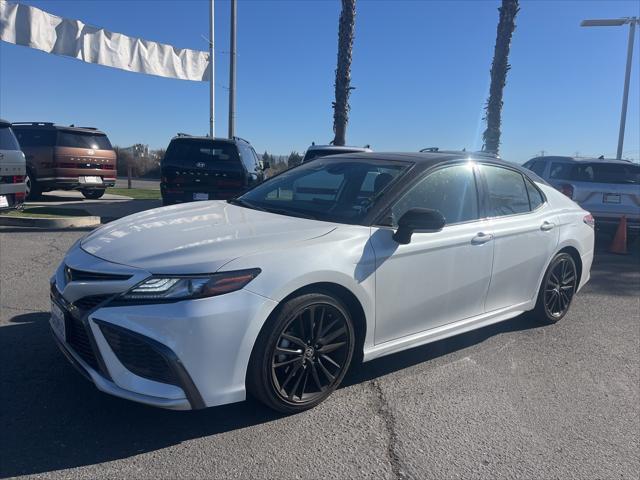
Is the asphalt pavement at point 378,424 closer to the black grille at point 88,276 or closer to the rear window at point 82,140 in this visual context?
the black grille at point 88,276

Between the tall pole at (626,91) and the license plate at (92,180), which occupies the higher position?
the tall pole at (626,91)

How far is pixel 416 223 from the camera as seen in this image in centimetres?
348

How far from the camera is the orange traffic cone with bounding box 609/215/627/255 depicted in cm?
955

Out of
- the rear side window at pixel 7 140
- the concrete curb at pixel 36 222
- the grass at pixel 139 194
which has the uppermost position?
the rear side window at pixel 7 140

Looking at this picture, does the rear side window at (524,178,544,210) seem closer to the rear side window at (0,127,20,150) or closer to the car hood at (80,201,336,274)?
the car hood at (80,201,336,274)

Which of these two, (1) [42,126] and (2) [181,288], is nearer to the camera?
(2) [181,288]

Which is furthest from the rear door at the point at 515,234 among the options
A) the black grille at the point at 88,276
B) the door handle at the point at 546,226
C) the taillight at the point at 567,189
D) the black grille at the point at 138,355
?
the taillight at the point at 567,189

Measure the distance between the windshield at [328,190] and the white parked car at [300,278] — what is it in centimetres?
2

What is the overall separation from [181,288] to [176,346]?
302 millimetres

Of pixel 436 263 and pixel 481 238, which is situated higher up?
pixel 481 238

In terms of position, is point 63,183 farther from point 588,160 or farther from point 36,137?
point 588,160

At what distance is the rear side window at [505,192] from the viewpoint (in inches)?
177

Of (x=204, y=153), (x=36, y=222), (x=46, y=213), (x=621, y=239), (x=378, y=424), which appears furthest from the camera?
(x=46, y=213)

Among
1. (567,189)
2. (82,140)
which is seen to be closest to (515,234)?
(567,189)
